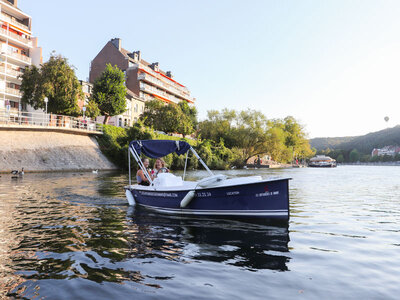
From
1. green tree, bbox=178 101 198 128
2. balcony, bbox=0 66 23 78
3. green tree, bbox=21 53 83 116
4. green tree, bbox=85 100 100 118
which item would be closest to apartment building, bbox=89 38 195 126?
green tree, bbox=178 101 198 128

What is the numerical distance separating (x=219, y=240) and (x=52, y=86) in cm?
3960

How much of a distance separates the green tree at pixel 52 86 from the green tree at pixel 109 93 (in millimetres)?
9131

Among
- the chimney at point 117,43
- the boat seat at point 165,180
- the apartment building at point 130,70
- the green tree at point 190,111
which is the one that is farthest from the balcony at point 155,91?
the boat seat at point 165,180

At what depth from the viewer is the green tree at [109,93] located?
52125 millimetres

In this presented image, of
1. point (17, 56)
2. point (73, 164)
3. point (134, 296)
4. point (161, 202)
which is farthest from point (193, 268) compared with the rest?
point (17, 56)

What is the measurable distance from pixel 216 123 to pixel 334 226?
72123 mm

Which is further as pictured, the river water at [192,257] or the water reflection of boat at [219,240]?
the water reflection of boat at [219,240]

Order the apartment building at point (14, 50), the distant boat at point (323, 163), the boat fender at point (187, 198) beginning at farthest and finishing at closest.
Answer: the distant boat at point (323, 163)
the apartment building at point (14, 50)
the boat fender at point (187, 198)

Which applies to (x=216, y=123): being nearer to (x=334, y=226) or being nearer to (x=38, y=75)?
(x=38, y=75)

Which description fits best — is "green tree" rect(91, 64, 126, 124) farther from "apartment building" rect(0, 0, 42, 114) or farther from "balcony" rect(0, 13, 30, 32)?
"balcony" rect(0, 13, 30, 32)

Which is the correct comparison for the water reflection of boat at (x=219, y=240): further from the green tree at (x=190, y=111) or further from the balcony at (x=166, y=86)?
the green tree at (x=190, y=111)

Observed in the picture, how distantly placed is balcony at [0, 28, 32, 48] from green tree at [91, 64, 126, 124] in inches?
488

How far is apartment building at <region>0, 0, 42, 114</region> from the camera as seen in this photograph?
150ft

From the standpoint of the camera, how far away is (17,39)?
4888 cm
